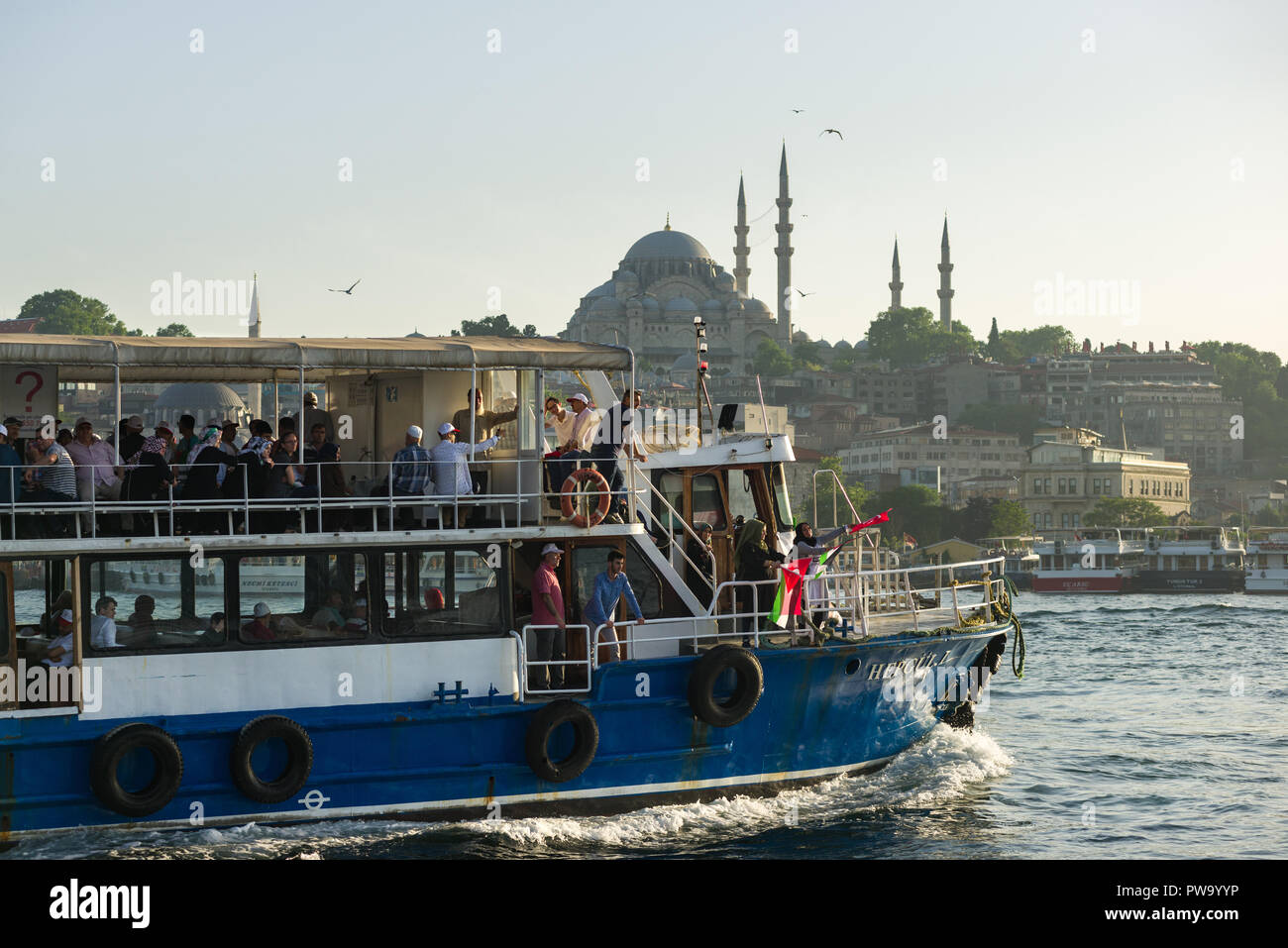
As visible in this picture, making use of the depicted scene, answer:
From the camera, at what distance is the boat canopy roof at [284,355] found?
501 inches

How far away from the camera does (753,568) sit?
14492 millimetres

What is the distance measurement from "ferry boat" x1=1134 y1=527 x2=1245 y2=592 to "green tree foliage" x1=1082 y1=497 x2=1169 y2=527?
25627 mm

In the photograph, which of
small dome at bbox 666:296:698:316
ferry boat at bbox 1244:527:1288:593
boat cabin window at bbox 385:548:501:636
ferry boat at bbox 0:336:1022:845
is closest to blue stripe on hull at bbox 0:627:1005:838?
ferry boat at bbox 0:336:1022:845

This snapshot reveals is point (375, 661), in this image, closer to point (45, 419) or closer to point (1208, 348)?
point (45, 419)

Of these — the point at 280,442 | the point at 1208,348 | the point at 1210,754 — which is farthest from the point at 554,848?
the point at 1208,348

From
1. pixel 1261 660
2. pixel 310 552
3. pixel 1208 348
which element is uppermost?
pixel 1208 348

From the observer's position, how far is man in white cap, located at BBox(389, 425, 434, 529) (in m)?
13.4

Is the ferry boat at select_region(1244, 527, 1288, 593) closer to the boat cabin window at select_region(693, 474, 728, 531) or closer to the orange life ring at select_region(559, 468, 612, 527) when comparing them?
the boat cabin window at select_region(693, 474, 728, 531)

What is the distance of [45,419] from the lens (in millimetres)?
13312

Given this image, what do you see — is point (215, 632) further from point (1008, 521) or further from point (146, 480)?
point (1008, 521)

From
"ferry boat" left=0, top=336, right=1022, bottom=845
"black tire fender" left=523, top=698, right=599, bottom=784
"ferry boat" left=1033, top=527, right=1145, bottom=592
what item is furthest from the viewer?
"ferry boat" left=1033, top=527, right=1145, bottom=592

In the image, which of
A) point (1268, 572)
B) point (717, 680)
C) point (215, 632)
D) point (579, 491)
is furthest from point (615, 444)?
point (1268, 572)

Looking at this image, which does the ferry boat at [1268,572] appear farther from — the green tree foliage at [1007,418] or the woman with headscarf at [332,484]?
the green tree foliage at [1007,418]

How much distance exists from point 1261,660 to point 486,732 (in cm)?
2920
